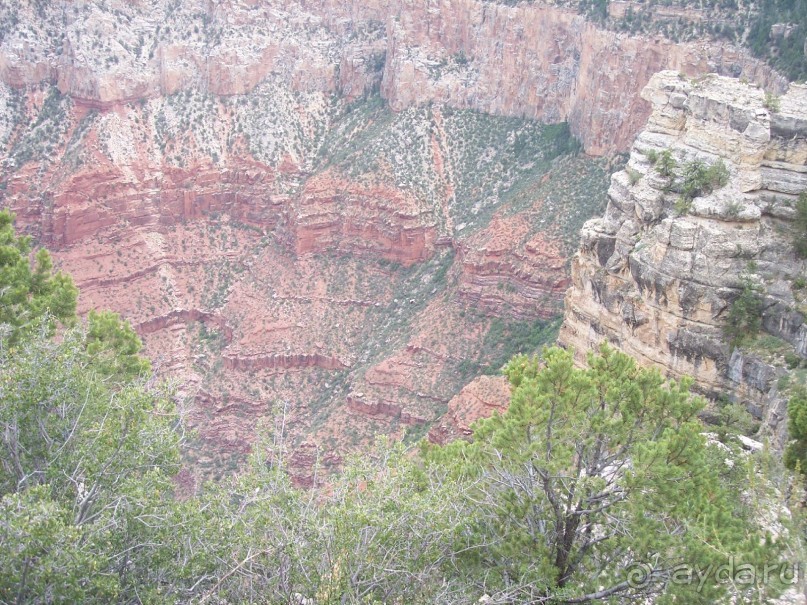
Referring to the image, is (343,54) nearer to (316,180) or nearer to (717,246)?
(316,180)

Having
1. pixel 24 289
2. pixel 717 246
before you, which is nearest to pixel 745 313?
pixel 717 246

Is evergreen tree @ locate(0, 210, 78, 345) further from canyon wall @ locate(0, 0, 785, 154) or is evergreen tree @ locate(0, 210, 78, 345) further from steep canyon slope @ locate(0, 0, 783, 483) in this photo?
canyon wall @ locate(0, 0, 785, 154)

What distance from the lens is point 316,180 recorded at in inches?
3504

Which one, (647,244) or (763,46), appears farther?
(763,46)

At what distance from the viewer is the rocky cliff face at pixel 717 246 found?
144 ft

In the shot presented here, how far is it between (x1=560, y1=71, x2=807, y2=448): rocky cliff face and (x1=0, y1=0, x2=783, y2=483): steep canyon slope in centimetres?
2173

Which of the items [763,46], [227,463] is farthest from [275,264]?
[763,46]

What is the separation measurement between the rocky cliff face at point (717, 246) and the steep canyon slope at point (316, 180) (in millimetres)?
21726

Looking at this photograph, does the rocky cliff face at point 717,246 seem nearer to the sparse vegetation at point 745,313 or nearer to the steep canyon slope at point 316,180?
the sparse vegetation at point 745,313

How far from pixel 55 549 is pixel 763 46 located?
57.3 metres

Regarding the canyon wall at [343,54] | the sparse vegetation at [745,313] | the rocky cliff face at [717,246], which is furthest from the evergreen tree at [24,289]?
the canyon wall at [343,54]

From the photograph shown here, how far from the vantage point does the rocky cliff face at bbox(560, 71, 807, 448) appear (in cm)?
4391

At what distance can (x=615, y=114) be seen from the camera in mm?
A: 73062

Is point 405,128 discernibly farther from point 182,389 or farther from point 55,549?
point 55,549
